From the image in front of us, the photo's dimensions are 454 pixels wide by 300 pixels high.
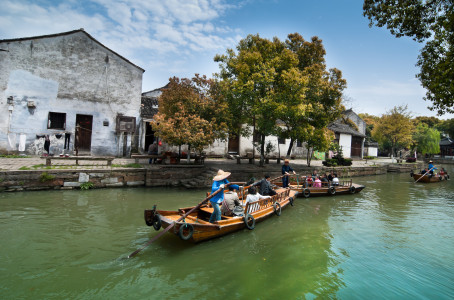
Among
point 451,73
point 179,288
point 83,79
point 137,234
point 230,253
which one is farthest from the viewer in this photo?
point 83,79

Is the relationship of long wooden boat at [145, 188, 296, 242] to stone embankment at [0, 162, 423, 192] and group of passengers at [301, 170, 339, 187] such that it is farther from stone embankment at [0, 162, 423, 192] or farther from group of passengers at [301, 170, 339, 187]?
stone embankment at [0, 162, 423, 192]

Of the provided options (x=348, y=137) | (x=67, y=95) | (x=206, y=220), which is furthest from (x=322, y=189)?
(x=348, y=137)

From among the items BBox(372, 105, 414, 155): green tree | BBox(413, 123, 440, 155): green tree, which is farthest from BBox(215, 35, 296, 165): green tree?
BBox(413, 123, 440, 155): green tree

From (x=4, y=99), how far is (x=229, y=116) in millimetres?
13358

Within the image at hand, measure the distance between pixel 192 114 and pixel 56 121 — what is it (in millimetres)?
9247

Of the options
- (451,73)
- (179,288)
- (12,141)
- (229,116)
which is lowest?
(179,288)

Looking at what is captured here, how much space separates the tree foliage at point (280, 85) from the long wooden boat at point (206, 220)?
22.1 feet

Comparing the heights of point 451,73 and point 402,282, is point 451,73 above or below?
above

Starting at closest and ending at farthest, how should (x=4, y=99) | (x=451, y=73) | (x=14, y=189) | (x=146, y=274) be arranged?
(x=146, y=274) → (x=451, y=73) → (x=14, y=189) → (x=4, y=99)

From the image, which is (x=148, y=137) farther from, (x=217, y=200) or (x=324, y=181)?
(x=217, y=200)

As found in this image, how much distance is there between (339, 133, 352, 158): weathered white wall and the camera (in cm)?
3113

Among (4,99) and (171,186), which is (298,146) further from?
(4,99)

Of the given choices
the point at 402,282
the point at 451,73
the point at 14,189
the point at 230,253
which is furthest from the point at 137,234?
the point at 451,73

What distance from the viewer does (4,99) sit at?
14641 mm
